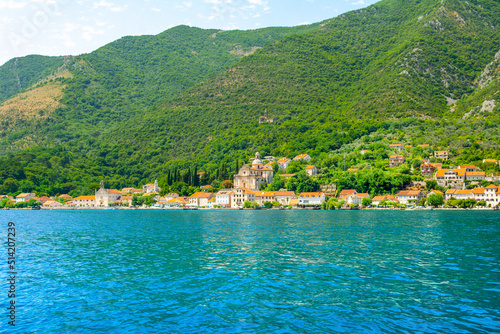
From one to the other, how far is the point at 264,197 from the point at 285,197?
21.4 feet

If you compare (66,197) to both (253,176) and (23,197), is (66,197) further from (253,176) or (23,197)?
(253,176)

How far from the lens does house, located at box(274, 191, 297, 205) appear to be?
10912cm

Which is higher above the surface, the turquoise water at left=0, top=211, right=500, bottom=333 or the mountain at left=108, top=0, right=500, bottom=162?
the mountain at left=108, top=0, right=500, bottom=162

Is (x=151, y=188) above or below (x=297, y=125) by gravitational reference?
below

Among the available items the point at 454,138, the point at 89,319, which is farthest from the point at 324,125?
the point at 89,319

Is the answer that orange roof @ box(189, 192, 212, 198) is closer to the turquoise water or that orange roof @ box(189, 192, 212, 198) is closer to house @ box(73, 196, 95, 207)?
house @ box(73, 196, 95, 207)

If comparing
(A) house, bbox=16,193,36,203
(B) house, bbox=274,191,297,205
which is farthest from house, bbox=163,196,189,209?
(A) house, bbox=16,193,36,203

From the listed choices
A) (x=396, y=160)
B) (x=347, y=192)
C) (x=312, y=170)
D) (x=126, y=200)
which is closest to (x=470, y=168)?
(x=396, y=160)

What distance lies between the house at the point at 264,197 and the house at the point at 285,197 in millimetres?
1302

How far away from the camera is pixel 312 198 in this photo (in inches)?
4126

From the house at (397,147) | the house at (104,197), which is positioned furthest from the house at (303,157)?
the house at (104,197)

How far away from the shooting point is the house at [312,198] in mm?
103938

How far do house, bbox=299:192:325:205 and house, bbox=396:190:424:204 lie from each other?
57.0 ft

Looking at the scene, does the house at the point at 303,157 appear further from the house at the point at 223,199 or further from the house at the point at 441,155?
the house at the point at 441,155
